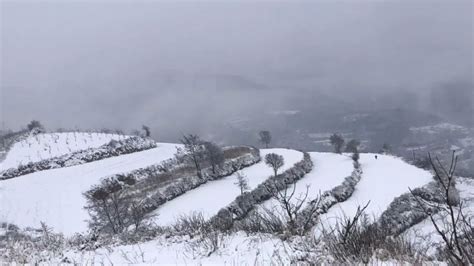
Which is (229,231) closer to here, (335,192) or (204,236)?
(204,236)

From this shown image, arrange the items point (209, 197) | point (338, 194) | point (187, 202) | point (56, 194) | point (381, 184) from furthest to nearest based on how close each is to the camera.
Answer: point (381, 184)
point (338, 194)
point (209, 197)
point (187, 202)
point (56, 194)

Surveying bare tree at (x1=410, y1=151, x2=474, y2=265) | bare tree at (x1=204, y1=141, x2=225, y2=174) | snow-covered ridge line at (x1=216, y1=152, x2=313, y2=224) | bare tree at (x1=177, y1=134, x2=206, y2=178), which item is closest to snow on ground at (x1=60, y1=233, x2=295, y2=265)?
bare tree at (x1=410, y1=151, x2=474, y2=265)

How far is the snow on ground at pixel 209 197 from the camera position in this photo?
120 ft

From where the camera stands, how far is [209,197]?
4306 cm

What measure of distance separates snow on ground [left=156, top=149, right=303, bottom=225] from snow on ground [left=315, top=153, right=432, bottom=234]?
415 inches

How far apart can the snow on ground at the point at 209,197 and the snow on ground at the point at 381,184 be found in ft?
34.6

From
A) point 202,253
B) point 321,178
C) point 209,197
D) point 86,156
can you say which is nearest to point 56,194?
point 86,156

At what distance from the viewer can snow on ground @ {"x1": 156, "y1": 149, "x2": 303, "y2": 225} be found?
36.7m

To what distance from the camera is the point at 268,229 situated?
9.87 metres

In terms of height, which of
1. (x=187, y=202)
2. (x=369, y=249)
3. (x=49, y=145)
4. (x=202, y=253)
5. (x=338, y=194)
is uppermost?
(x=369, y=249)

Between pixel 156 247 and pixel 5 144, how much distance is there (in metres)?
59.5

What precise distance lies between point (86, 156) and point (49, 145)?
6.50m

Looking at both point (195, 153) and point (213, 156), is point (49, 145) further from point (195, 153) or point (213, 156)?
point (213, 156)

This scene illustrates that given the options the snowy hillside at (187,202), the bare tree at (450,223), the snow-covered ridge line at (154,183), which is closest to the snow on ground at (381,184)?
the snowy hillside at (187,202)
